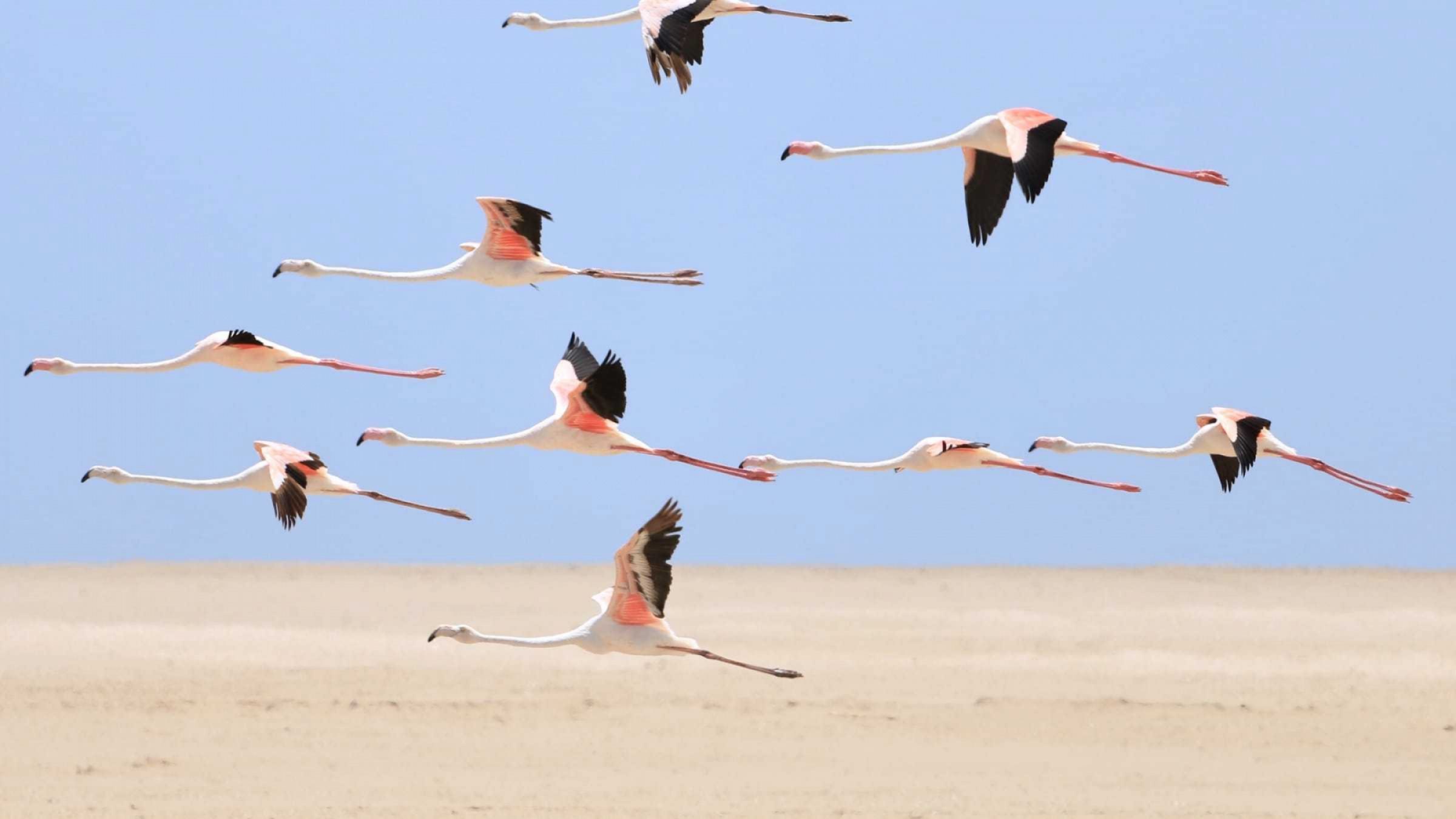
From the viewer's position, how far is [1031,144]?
579 inches

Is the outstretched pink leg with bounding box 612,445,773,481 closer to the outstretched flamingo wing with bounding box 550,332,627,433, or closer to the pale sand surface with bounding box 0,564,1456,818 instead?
the outstretched flamingo wing with bounding box 550,332,627,433

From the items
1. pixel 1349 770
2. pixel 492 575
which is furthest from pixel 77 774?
pixel 492 575

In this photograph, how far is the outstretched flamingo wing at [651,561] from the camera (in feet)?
46.0

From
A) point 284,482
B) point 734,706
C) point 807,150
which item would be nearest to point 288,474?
point 284,482

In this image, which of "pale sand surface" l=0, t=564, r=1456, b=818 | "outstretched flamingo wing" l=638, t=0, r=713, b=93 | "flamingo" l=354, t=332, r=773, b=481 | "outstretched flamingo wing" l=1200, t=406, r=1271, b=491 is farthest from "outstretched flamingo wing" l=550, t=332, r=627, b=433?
"pale sand surface" l=0, t=564, r=1456, b=818

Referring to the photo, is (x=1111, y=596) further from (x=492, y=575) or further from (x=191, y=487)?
(x=191, y=487)

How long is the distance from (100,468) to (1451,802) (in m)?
12.8

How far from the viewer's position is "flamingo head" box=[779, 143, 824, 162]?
54.7 feet

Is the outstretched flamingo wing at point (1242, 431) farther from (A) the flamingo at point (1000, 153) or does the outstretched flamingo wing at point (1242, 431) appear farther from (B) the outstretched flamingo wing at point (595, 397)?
(B) the outstretched flamingo wing at point (595, 397)

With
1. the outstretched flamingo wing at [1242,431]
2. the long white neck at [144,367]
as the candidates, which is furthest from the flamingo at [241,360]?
the outstretched flamingo wing at [1242,431]

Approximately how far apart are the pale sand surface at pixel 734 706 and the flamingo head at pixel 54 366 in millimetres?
5257

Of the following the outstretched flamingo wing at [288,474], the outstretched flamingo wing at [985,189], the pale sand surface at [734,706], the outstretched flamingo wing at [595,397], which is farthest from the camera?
the pale sand surface at [734,706]

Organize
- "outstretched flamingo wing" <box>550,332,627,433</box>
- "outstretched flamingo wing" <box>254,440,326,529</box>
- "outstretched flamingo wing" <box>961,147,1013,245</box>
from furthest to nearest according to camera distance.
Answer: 1. "outstretched flamingo wing" <box>961,147,1013,245</box>
2. "outstretched flamingo wing" <box>550,332,627,433</box>
3. "outstretched flamingo wing" <box>254,440,326,529</box>

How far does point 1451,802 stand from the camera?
2233 centimetres
